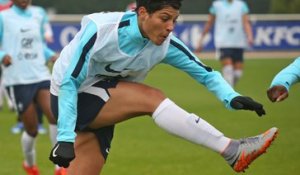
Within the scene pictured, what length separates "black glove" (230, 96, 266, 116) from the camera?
621 centimetres

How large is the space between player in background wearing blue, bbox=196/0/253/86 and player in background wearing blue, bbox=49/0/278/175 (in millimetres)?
12008

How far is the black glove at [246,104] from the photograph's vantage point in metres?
6.21

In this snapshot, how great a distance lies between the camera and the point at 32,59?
1054 centimetres

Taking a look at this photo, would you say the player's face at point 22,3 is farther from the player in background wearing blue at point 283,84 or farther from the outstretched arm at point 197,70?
the player in background wearing blue at point 283,84

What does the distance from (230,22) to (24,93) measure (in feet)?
31.5

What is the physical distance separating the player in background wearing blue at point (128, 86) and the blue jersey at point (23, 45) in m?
3.62

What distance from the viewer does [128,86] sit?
253 inches

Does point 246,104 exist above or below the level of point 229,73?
above

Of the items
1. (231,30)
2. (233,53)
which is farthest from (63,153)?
(231,30)

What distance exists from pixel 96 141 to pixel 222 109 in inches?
398

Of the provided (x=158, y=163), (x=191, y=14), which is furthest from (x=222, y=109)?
(x=191, y=14)

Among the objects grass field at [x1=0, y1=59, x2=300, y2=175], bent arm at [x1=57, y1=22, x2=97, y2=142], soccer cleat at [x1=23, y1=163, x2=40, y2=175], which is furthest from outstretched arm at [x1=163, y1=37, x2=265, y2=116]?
soccer cleat at [x1=23, y1=163, x2=40, y2=175]

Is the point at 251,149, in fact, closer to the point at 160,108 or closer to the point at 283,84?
the point at 283,84

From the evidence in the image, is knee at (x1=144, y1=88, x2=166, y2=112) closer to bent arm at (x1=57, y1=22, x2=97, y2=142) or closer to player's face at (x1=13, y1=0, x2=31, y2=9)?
bent arm at (x1=57, y1=22, x2=97, y2=142)
